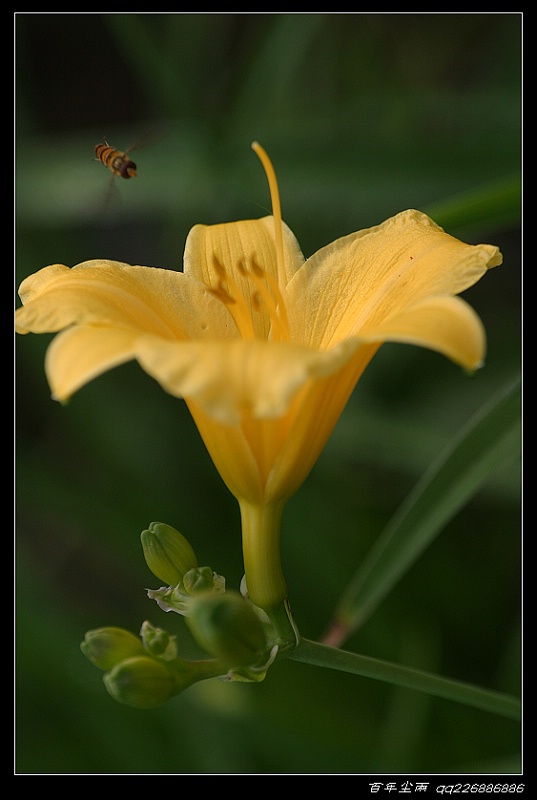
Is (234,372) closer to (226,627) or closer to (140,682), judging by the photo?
(226,627)

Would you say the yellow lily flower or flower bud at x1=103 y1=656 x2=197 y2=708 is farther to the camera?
flower bud at x1=103 y1=656 x2=197 y2=708

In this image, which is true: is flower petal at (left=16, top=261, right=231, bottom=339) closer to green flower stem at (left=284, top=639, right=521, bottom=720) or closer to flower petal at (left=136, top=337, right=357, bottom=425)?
flower petal at (left=136, top=337, right=357, bottom=425)

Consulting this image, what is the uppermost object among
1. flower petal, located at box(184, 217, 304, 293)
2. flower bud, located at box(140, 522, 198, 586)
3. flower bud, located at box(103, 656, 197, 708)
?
flower petal, located at box(184, 217, 304, 293)

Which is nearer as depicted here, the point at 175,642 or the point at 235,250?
the point at 175,642

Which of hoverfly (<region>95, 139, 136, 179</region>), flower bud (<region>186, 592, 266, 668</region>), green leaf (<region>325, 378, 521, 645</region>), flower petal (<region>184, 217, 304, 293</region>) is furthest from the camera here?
hoverfly (<region>95, 139, 136, 179</region>)

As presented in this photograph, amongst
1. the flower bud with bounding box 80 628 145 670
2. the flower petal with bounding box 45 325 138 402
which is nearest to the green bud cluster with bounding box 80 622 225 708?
the flower bud with bounding box 80 628 145 670

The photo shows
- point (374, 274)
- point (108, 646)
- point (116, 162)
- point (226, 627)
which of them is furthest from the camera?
point (116, 162)

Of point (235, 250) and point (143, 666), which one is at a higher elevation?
point (235, 250)

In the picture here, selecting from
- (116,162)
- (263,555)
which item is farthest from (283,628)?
(116,162)

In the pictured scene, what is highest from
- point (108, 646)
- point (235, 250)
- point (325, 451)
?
point (235, 250)
